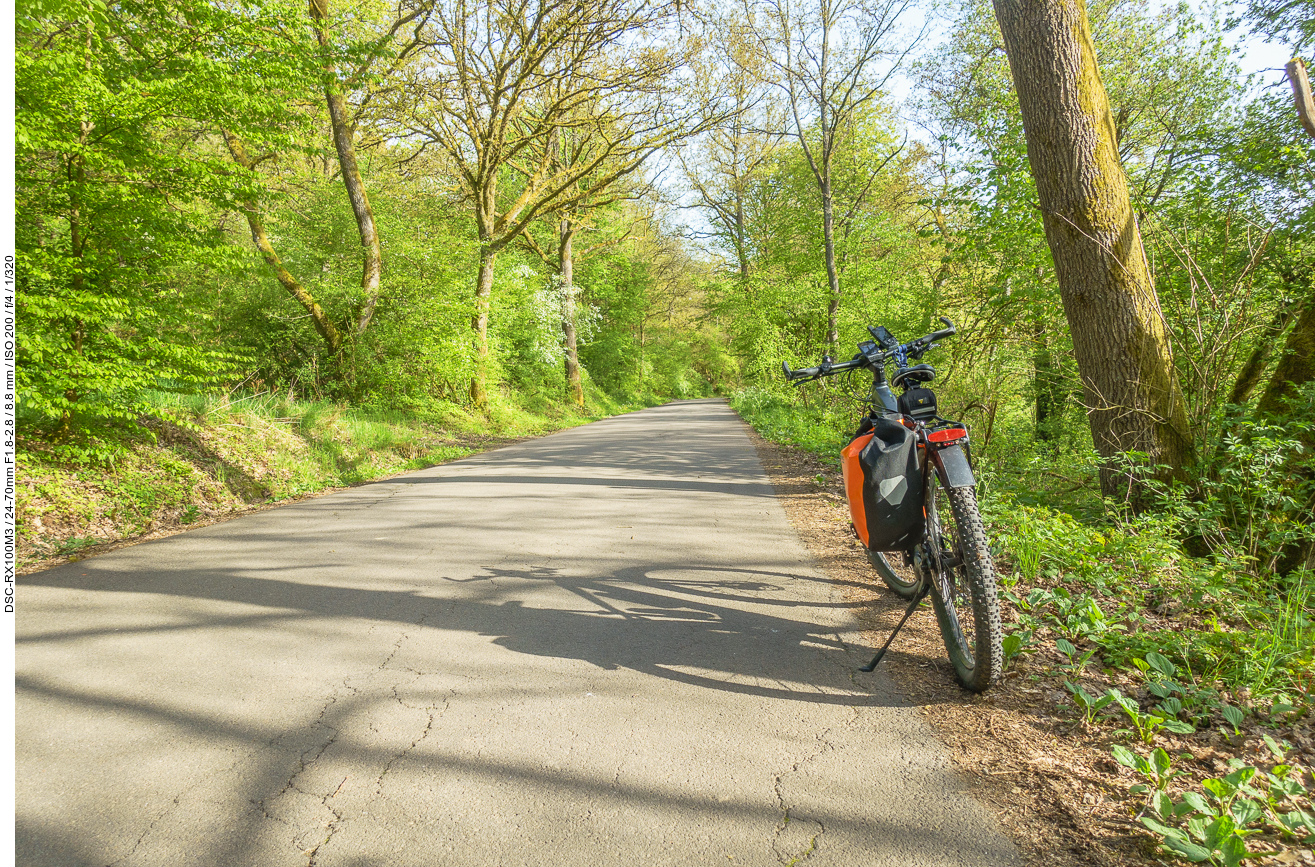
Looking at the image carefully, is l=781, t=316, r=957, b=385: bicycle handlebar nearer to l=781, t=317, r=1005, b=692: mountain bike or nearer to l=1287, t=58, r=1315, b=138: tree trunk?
l=781, t=317, r=1005, b=692: mountain bike

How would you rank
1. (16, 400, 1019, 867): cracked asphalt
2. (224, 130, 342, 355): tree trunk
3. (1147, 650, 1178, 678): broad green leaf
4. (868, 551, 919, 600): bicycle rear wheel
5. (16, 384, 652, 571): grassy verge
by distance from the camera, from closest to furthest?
A: 1. (16, 400, 1019, 867): cracked asphalt
2. (1147, 650, 1178, 678): broad green leaf
3. (868, 551, 919, 600): bicycle rear wheel
4. (16, 384, 652, 571): grassy verge
5. (224, 130, 342, 355): tree trunk

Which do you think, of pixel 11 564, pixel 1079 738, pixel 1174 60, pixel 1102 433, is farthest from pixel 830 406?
pixel 11 564

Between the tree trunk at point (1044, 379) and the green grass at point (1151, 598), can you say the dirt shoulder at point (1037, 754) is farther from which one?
the tree trunk at point (1044, 379)

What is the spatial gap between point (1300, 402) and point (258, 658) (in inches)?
273

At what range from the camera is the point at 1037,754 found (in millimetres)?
2395

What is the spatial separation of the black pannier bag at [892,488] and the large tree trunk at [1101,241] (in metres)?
2.93

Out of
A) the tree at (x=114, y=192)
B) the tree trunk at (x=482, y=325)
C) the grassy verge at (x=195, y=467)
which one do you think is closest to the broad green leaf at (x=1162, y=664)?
the grassy verge at (x=195, y=467)

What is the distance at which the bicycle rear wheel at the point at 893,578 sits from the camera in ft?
12.6

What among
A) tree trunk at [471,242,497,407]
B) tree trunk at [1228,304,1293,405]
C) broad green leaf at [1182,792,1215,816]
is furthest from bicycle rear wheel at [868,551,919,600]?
tree trunk at [471,242,497,407]

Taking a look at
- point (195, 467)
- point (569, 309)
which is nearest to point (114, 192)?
point (195, 467)

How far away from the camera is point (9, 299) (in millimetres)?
5324

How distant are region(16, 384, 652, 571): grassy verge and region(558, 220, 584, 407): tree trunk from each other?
1293cm

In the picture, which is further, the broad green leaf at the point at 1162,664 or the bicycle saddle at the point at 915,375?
the bicycle saddle at the point at 915,375

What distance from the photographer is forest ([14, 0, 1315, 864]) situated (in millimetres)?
3889
